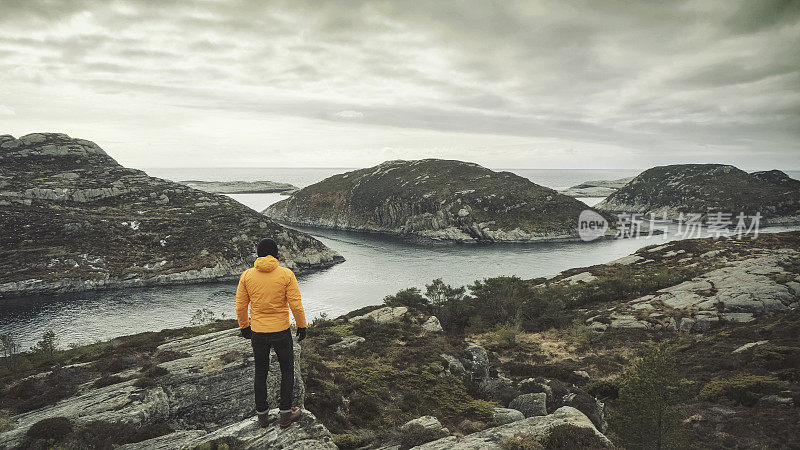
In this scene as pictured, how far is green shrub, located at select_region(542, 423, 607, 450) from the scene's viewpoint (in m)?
9.68

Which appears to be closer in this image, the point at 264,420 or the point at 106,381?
the point at 264,420

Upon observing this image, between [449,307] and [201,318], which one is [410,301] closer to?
[449,307]

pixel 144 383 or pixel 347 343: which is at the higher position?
pixel 144 383

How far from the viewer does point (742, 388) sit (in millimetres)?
19219

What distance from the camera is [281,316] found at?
8.82 metres

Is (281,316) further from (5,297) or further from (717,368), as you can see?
(5,297)

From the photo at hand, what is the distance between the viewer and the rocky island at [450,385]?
10.8 meters

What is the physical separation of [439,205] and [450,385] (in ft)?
418

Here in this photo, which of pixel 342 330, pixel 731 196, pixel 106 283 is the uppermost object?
pixel 731 196

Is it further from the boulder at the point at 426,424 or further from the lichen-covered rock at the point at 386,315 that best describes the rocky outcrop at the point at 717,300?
the boulder at the point at 426,424

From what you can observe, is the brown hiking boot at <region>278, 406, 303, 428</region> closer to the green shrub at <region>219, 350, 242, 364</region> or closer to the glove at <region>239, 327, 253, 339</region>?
the glove at <region>239, 327, 253, 339</region>

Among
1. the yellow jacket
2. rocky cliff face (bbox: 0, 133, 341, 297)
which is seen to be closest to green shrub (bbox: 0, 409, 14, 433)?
the yellow jacket

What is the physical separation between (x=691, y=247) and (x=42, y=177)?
16571 cm

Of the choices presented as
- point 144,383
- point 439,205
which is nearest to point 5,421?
point 144,383
